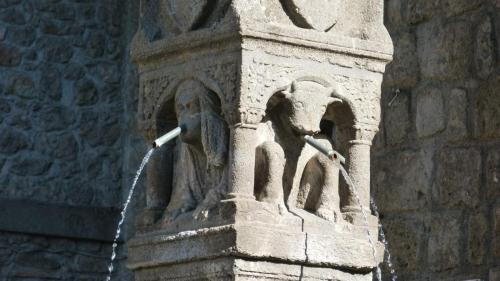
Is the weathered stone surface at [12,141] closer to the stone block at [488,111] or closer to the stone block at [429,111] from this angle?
the stone block at [429,111]

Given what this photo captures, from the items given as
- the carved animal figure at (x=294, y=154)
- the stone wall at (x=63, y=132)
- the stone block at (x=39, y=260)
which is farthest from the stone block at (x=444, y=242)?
the stone block at (x=39, y=260)

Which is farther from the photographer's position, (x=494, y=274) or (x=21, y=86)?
(x=21, y=86)

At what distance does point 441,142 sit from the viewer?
827 centimetres

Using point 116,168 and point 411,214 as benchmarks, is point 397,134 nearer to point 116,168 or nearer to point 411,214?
point 411,214

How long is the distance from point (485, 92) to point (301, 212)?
104 inches

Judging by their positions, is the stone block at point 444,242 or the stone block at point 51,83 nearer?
the stone block at point 444,242

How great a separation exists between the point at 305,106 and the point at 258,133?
189 millimetres

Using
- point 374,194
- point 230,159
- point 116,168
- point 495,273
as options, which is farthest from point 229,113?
point 116,168

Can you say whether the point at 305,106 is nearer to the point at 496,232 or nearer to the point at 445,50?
the point at 496,232

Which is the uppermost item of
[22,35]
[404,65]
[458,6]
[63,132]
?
[22,35]

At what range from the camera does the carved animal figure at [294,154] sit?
5.54m

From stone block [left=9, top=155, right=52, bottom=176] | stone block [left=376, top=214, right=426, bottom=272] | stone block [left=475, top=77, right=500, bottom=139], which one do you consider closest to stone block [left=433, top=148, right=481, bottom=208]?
stone block [left=475, top=77, right=500, bottom=139]

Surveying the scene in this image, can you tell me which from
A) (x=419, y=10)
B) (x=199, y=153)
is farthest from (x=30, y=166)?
(x=199, y=153)

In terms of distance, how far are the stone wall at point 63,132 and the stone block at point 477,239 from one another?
4.51 meters
